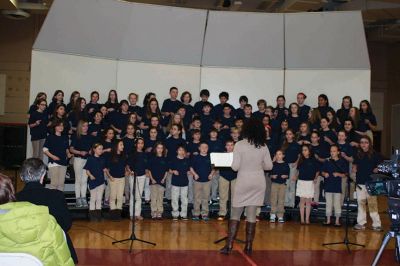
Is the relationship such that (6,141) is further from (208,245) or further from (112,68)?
(208,245)

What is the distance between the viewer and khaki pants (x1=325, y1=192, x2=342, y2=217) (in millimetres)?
9484

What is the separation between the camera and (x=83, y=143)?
9836mm

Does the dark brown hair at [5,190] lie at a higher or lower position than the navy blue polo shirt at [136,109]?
lower

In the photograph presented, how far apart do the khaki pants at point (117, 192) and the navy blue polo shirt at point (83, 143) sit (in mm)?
854

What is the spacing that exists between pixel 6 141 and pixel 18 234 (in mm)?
14109

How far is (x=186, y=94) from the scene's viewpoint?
11.4 meters

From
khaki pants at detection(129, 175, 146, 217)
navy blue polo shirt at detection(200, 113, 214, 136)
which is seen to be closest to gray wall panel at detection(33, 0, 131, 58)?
→ navy blue polo shirt at detection(200, 113, 214, 136)

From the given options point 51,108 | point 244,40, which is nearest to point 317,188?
point 244,40

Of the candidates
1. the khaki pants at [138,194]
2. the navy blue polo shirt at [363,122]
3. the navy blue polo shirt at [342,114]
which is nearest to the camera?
the khaki pants at [138,194]

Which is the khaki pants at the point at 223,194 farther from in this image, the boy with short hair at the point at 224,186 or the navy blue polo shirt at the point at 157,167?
the navy blue polo shirt at the point at 157,167

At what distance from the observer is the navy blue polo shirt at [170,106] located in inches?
448

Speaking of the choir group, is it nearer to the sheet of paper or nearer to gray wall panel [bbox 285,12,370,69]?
gray wall panel [bbox 285,12,370,69]

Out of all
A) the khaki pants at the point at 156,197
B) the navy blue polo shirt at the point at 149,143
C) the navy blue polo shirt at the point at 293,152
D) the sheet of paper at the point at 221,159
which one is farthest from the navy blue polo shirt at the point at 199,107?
the sheet of paper at the point at 221,159

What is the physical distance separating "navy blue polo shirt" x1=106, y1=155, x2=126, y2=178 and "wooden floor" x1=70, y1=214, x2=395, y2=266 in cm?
95
